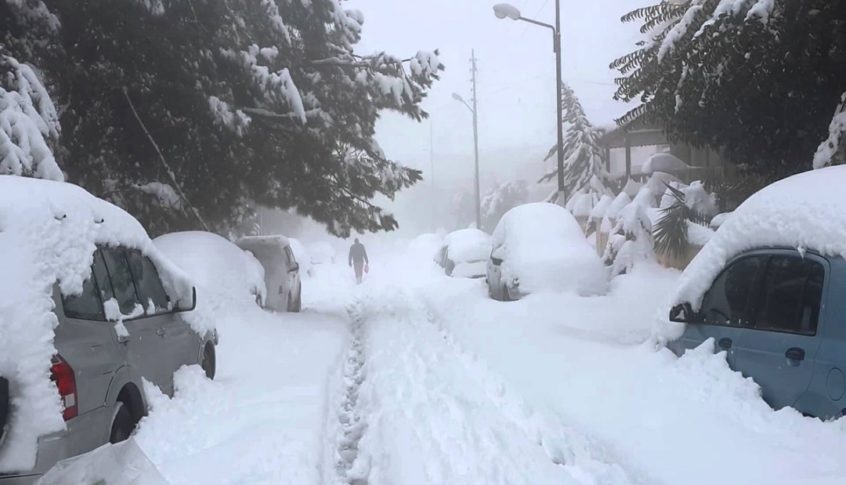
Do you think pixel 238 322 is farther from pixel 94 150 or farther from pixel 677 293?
pixel 677 293

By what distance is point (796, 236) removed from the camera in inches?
210

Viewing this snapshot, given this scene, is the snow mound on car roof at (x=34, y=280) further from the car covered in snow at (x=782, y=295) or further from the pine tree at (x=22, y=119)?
the car covered in snow at (x=782, y=295)

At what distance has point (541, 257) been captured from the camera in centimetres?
1484

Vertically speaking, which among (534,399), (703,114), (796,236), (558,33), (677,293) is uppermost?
(558,33)

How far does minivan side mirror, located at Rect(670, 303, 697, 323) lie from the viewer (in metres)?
6.52

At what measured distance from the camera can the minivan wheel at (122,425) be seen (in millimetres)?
5074

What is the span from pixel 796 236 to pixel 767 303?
1.78 feet

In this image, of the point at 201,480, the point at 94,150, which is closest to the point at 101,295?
the point at 201,480

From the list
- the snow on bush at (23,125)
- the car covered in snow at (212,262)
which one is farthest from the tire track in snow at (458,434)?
the snow on bush at (23,125)

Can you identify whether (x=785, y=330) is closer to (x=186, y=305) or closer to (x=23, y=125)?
(x=186, y=305)

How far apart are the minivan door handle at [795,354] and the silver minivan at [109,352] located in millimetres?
4383

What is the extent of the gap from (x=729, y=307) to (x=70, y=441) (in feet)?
15.5

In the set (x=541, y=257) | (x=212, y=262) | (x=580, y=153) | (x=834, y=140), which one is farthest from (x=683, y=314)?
(x=580, y=153)

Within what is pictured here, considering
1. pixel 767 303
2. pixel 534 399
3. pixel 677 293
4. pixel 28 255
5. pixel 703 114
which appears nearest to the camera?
pixel 28 255
